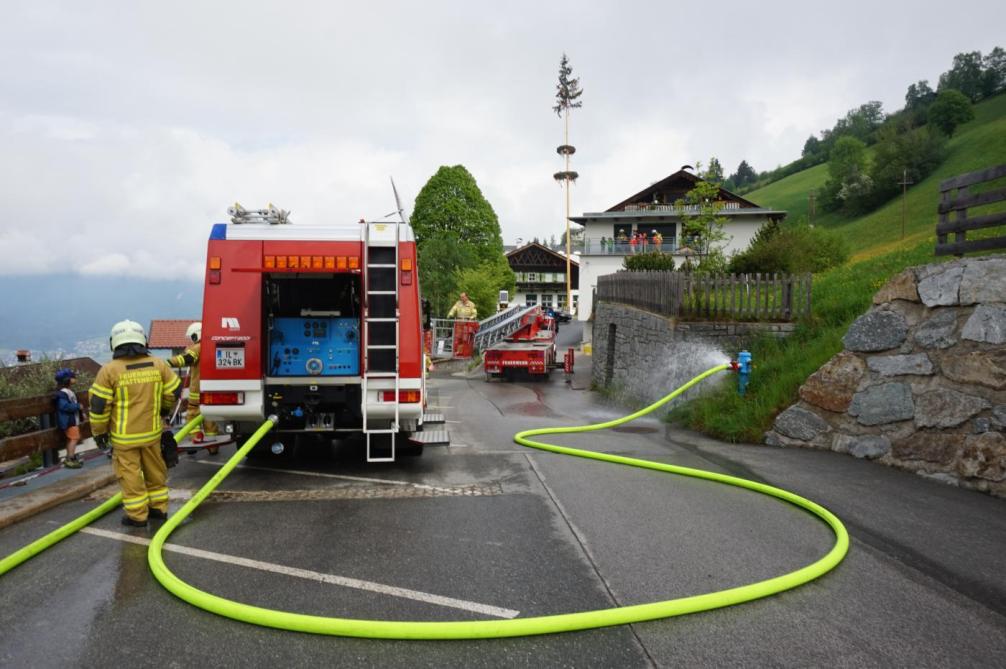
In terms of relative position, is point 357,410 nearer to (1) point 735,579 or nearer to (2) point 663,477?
(2) point 663,477

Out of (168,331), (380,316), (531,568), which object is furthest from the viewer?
(168,331)

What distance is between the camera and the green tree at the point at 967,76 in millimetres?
97125

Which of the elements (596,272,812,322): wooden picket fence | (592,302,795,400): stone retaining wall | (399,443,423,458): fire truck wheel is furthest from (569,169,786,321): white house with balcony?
(399,443,423,458): fire truck wheel

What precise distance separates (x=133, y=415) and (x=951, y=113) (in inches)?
4004

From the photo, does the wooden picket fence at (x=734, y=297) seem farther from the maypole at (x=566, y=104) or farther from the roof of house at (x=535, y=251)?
the roof of house at (x=535, y=251)

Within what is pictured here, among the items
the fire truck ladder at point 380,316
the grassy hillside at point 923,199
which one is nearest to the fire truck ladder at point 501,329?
the fire truck ladder at point 380,316

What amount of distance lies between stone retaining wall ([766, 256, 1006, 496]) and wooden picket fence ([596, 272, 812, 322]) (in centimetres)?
246

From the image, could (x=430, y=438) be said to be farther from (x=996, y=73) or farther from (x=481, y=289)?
(x=996, y=73)

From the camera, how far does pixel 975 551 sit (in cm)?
472

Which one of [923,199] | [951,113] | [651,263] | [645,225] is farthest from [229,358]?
[951,113]

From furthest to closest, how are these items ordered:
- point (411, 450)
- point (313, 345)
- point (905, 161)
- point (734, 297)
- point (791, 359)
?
point (905, 161)
point (734, 297)
point (791, 359)
point (411, 450)
point (313, 345)

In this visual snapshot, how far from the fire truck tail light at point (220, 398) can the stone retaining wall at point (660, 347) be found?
25.2ft

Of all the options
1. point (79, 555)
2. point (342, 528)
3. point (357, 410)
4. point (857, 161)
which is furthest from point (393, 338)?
point (857, 161)

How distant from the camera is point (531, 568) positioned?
430cm
